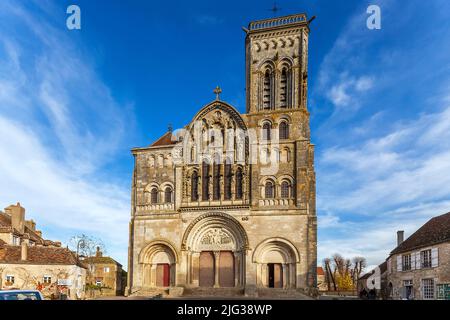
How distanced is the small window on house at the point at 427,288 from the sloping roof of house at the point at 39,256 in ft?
77.5

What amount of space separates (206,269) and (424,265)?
48.1 ft

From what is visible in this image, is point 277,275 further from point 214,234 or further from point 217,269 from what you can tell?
point 214,234

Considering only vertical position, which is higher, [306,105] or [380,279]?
[306,105]

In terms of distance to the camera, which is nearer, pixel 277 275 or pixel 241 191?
pixel 277 275

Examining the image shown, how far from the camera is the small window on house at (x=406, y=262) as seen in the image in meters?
29.4

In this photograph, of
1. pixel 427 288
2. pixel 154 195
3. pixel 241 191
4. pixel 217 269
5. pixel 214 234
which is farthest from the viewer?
pixel 154 195

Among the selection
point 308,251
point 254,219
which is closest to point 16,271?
point 254,219

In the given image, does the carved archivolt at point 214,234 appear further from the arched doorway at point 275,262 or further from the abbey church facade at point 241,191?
the arched doorway at point 275,262

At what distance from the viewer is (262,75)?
35.5 m

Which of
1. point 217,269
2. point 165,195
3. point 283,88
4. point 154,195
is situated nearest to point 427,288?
point 217,269

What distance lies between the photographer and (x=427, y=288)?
85.7ft

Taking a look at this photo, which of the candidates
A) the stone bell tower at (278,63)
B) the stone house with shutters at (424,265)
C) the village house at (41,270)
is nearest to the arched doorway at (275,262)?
the stone house with shutters at (424,265)
